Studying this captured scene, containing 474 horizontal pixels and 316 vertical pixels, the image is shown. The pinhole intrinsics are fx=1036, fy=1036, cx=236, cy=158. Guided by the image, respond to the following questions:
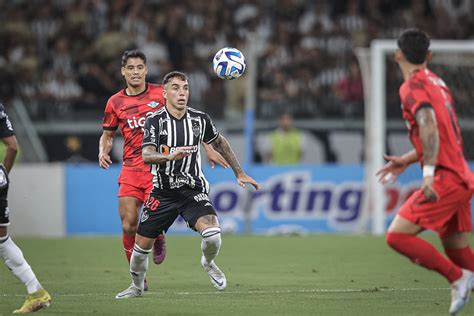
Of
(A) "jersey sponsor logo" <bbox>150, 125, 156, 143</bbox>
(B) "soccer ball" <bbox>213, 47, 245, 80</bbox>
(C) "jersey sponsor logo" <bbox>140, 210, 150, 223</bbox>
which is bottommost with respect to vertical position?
(C) "jersey sponsor logo" <bbox>140, 210, 150, 223</bbox>

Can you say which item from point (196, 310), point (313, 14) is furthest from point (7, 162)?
point (313, 14)

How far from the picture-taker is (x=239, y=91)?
2245 cm

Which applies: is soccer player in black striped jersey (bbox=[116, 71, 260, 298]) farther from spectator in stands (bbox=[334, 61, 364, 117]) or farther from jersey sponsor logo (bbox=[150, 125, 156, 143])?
spectator in stands (bbox=[334, 61, 364, 117])

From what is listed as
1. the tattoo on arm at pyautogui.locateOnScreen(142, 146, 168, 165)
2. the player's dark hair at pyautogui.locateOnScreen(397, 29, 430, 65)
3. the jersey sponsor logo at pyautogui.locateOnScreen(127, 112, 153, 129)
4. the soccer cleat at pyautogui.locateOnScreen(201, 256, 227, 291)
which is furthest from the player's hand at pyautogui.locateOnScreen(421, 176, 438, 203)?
the jersey sponsor logo at pyautogui.locateOnScreen(127, 112, 153, 129)

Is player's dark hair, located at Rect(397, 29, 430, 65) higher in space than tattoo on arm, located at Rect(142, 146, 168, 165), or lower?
higher

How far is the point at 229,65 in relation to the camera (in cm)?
1102

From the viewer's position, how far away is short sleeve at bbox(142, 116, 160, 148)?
9.67 meters

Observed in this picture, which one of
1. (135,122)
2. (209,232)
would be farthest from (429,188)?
(135,122)

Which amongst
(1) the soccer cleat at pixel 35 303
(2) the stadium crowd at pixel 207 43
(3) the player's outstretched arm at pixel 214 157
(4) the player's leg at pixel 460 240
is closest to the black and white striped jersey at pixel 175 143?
(3) the player's outstretched arm at pixel 214 157

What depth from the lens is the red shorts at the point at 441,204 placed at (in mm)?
7914

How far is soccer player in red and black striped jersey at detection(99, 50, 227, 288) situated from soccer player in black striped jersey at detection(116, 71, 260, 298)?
42.7 inches

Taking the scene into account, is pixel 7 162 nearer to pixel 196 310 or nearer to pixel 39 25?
pixel 196 310

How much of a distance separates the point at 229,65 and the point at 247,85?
10.4m

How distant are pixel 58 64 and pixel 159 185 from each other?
13.7 m
